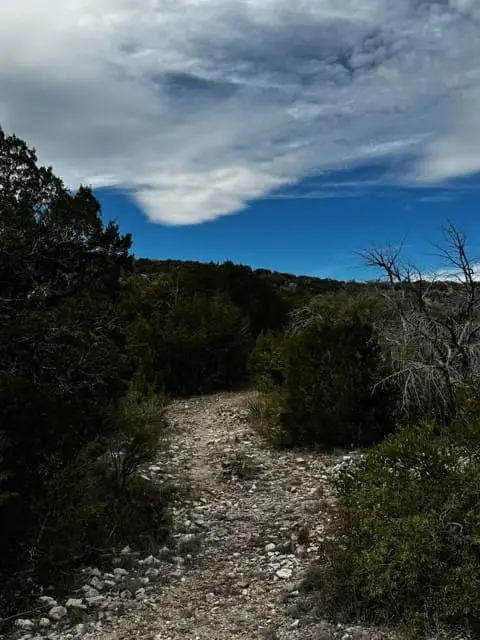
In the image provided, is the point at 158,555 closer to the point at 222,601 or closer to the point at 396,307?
the point at 222,601

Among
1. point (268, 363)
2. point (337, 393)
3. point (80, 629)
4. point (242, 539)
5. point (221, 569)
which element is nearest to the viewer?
point (80, 629)

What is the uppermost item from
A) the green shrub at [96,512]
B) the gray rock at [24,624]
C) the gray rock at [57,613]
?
the green shrub at [96,512]

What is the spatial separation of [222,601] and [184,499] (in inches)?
113

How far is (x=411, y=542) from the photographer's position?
4363mm

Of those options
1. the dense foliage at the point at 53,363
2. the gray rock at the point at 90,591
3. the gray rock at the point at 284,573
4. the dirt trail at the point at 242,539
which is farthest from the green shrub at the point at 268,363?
the gray rock at the point at 90,591

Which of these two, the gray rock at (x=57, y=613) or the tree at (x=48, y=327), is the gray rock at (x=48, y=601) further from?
the tree at (x=48, y=327)

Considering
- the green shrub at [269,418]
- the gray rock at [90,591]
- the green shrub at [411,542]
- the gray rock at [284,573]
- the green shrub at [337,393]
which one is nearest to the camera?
the green shrub at [411,542]

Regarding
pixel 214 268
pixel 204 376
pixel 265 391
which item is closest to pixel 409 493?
pixel 265 391

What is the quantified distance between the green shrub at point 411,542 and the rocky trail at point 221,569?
289mm

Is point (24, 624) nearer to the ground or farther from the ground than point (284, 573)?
nearer to the ground

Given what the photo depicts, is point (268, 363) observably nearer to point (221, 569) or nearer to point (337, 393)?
point (337, 393)

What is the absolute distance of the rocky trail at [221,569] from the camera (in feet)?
15.0

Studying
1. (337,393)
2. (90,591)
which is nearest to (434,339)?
(337,393)

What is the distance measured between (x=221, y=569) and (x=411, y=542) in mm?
2084
